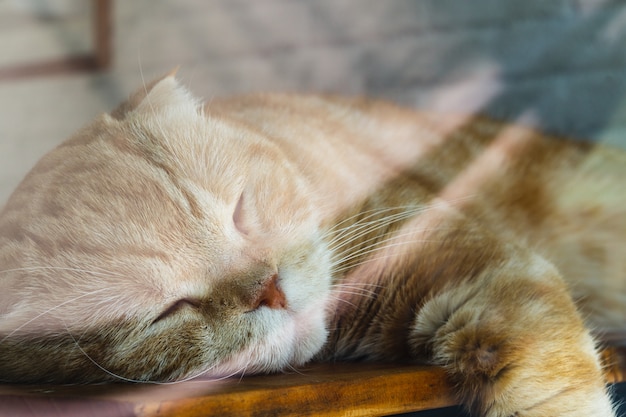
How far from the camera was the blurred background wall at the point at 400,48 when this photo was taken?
5.12 ft

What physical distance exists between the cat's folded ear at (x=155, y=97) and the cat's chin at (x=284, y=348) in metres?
0.44

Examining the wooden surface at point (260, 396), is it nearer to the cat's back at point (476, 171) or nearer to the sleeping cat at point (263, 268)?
the sleeping cat at point (263, 268)

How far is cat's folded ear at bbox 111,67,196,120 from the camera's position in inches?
39.4

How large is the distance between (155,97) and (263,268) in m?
0.39

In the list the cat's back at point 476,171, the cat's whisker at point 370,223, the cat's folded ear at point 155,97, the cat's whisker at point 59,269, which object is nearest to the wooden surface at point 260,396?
the cat's whisker at point 59,269

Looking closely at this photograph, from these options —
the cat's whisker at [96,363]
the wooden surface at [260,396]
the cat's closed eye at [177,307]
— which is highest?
the cat's closed eye at [177,307]

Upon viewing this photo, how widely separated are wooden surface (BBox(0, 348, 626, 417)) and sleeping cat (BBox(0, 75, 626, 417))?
65 millimetres

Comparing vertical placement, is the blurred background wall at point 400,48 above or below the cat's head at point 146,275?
above

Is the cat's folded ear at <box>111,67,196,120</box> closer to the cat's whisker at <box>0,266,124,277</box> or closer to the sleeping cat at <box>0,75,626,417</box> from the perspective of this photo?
the sleeping cat at <box>0,75,626,417</box>

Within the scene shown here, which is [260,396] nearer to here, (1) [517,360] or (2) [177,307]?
(2) [177,307]

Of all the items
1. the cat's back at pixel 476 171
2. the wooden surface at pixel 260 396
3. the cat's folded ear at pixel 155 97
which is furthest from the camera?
the cat's back at pixel 476 171

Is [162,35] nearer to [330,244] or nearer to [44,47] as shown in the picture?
[44,47]

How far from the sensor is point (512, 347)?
826 mm

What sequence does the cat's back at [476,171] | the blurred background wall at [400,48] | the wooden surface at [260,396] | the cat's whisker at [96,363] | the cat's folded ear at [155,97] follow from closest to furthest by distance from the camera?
the wooden surface at [260,396] < the cat's whisker at [96,363] < the cat's folded ear at [155,97] < the cat's back at [476,171] < the blurred background wall at [400,48]
